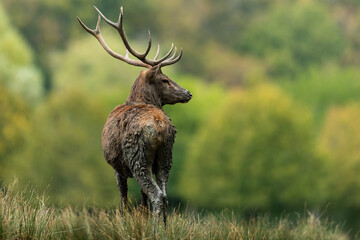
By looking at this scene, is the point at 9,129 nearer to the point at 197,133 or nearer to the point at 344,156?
the point at 197,133

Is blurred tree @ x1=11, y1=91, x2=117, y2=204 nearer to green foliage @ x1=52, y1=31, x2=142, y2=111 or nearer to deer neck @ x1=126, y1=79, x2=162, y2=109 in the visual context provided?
green foliage @ x1=52, y1=31, x2=142, y2=111

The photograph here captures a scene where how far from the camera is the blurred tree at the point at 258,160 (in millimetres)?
31891

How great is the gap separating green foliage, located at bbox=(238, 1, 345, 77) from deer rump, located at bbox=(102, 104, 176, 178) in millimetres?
64023

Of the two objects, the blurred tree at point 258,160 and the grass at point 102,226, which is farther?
the blurred tree at point 258,160

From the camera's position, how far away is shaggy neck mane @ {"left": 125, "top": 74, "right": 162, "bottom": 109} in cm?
928

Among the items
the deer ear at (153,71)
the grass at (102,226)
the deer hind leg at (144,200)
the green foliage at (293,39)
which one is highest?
the green foliage at (293,39)

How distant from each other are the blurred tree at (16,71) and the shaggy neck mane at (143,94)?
2972 centimetres

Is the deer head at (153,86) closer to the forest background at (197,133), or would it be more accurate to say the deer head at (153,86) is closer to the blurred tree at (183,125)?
the forest background at (197,133)

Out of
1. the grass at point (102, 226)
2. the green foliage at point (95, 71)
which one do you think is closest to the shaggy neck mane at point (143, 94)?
the grass at point (102, 226)

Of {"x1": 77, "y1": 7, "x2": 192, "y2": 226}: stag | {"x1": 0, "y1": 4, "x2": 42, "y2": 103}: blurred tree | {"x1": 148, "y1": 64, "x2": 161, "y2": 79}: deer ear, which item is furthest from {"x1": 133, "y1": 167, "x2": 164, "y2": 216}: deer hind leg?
{"x1": 0, "y1": 4, "x2": 42, "y2": 103}: blurred tree

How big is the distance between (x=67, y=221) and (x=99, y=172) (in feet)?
67.2

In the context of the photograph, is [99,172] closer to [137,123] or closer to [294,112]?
[294,112]

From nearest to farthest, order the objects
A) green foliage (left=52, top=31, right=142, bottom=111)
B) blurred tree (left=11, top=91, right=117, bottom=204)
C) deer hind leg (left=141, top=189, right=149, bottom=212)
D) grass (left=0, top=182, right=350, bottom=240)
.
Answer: grass (left=0, top=182, right=350, bottom=240), deer hind leg (left=141, top=189, right=149, bottom=212), blurred tree (left=11, top=91, right=117, bottom=204), green foliage (left=52, top=31, right=142, bottom=111)

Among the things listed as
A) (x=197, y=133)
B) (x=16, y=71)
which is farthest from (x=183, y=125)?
(x=16, y=71)
